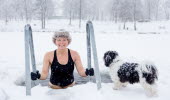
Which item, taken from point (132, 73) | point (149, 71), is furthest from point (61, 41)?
point (149, 71)

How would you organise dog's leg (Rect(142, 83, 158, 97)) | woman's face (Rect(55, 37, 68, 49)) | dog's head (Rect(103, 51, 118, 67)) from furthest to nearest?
dog's head (Rect(103, 51, 118, 67)) → dog's leg (Rect(142, 83, 158, 97)) → woman's face (Rect(55, 37, 68, 49))

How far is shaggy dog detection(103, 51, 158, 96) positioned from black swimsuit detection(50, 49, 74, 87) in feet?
3.05

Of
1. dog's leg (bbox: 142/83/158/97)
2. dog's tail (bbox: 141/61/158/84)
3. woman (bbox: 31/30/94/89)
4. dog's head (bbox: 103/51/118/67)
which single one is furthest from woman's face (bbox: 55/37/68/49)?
dog's leg (bbox: 142/83/158/97)

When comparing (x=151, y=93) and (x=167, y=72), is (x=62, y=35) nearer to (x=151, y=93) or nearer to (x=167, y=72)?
(x=151, y=93)

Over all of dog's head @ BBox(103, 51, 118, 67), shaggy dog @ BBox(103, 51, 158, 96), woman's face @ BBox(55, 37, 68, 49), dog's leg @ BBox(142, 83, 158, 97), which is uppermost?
woman's face @ BBox(55, 37, 68, 49)

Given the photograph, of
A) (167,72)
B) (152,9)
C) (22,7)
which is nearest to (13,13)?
(22,7)

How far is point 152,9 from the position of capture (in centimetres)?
7075

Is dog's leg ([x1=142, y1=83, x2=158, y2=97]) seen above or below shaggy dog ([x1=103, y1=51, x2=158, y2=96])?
below

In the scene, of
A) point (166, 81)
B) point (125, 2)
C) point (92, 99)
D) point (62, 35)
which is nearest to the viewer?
point (92, 99)

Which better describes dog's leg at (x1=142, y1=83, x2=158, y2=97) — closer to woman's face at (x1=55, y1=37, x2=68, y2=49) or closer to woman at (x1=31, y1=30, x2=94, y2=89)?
woman at (x1=31, y1=30, x2=94, y2=89)

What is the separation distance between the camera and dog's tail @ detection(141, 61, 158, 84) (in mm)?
4137

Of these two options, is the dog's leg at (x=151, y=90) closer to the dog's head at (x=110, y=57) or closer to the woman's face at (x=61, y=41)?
the dog's head at (x=110, y=57)

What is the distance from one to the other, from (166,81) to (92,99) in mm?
2452

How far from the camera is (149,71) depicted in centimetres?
413
